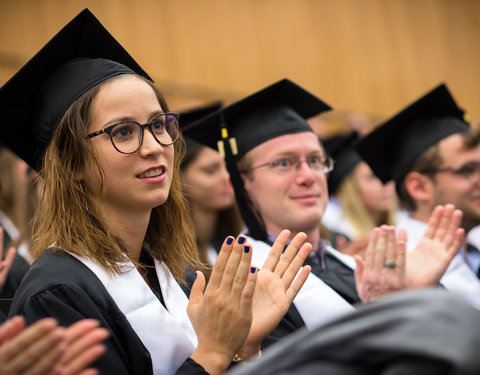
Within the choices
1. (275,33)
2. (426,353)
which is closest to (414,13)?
(275,33)

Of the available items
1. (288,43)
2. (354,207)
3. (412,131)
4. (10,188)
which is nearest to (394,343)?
(412,131)

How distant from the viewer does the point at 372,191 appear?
5137mm

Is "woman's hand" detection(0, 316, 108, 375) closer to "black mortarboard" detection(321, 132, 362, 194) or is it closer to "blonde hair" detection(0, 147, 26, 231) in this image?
"blonde hair" detection(0, 147, 26, 231)

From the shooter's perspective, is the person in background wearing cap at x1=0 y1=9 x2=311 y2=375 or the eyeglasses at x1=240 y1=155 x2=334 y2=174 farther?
the eyeglasses at x1=240 y1=155 x2=334 y2=174

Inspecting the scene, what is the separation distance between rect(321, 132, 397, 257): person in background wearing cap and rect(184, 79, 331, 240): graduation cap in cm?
158

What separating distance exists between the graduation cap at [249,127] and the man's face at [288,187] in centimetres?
4

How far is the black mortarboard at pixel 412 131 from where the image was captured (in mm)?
3514

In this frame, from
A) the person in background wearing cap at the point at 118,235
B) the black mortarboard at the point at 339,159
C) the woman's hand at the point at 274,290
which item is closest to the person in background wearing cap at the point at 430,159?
the black mortarboard at the point at 339,159

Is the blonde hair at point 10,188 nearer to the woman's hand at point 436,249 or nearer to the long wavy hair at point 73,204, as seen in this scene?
the long wavy hair at point 73,204

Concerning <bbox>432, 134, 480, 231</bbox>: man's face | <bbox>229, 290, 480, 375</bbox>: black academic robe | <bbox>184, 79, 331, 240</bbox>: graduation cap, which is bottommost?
<bbox>432, 134, 480, 231</bbox>: man's face

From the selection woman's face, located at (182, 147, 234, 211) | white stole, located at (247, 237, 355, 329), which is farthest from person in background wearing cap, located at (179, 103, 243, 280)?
Result: white stole, located at (247, 237, 355, 329)

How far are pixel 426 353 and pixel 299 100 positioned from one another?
2399mm

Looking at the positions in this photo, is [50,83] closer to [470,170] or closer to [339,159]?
[470,170]

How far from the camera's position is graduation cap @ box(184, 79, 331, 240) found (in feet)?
9.70
